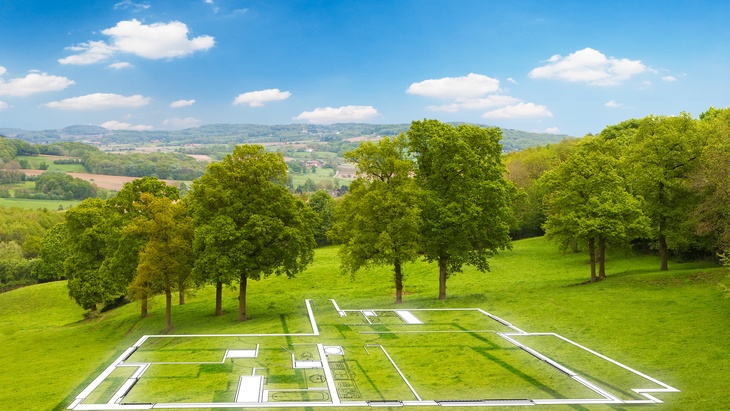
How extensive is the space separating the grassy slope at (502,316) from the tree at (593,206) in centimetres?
385

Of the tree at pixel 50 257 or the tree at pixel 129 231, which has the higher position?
the tree at pixel 129 231

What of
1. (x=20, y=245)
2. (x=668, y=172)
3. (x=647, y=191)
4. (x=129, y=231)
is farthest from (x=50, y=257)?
(x=668, y=172)

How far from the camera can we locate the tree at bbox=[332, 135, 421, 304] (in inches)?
1428

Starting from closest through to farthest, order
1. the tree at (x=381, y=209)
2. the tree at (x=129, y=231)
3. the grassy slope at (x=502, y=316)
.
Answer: the grassy slope at (x=502, y=316) → the tree at (x=381, y=209) → the tree at (x=129, y=231)

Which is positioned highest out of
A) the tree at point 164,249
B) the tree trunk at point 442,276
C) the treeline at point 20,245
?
the tree at point 164,249

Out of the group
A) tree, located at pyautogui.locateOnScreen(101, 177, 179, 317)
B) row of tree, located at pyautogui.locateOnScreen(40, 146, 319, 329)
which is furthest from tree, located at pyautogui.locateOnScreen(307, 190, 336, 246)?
row of tree, located at pyautogui.locateOnScreen(40, 146, 319, 329)

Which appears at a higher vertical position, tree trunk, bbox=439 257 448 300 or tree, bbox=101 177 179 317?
tree, bbox=101 177 179 317

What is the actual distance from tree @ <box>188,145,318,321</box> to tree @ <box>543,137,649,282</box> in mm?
20379

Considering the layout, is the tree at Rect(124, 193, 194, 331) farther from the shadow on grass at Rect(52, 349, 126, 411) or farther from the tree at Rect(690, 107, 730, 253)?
the tree at Rect(690, 107, 730, 253)

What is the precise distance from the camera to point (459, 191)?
38219 mm

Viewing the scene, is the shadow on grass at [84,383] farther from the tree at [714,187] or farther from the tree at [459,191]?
the tree at [714,187]

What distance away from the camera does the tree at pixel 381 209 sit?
1428 inches

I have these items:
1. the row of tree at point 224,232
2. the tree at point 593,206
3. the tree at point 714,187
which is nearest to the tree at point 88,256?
the row of tree at point 224,232

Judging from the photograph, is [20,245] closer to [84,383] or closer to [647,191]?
[84,383]
